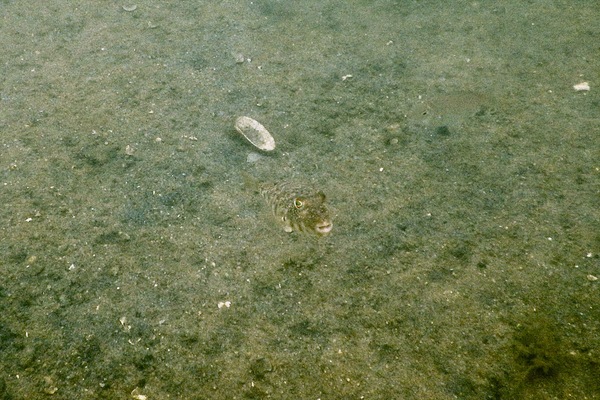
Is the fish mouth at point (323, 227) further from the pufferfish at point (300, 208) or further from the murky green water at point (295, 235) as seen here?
the murky green water at point (295, 235)

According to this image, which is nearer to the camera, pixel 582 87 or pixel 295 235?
pixel 295 235

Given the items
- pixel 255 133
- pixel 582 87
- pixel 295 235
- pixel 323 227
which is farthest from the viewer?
pixel 582 87

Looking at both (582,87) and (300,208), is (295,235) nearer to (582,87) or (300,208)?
(300,208)

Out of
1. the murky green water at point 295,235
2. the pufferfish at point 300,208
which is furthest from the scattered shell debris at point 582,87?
the pufferfish at point 300,208

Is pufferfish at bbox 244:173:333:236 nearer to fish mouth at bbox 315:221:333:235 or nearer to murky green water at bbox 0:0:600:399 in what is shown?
fish mouth at bbox 315:221:333:235

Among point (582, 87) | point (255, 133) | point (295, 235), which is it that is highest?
point (582, 87)

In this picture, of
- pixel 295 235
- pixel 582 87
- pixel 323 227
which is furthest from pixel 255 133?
pixel 582 87
